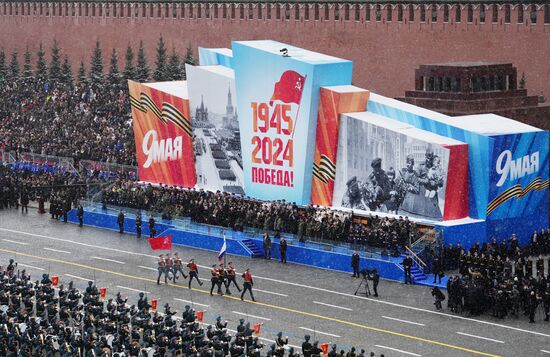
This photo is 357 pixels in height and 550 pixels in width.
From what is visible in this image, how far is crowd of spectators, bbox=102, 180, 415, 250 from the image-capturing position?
202 ft

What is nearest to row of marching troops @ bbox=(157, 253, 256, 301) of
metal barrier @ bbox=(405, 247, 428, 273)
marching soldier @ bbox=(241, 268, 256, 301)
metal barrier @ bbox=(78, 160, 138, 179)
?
marching soldier @ bbox=(241, 268, 256, 301)

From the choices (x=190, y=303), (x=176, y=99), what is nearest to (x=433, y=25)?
(x=176, y=99)

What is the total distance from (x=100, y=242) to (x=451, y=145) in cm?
1624

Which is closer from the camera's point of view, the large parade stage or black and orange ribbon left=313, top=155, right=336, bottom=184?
the large parade stage

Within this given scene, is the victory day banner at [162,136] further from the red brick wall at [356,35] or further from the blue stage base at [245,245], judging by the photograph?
the red brick wall at [356,35]

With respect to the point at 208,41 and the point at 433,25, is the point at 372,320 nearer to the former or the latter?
the point at 433,25

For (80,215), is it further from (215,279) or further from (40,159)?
(215,279)

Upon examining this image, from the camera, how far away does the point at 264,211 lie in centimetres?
6588

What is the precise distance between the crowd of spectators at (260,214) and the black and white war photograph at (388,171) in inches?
45.9

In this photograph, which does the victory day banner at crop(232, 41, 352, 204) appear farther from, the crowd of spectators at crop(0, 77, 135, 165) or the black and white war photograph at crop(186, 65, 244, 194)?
the crowd of spectators at crop(0, 77, 135, 165)

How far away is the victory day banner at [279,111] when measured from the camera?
6625cm

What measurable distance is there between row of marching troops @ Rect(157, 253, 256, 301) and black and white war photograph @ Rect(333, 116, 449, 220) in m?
7.67

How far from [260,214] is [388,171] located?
227 inches

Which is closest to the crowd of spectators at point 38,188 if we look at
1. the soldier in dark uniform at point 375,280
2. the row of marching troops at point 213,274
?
the row of marching troops at point 213,274
